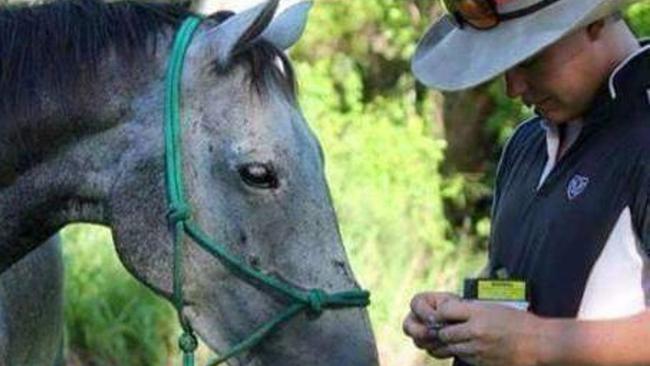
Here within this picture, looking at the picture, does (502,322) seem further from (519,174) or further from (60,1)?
(60,1)

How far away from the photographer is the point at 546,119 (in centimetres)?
356

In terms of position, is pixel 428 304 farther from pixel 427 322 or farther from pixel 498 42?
pixel 498 42

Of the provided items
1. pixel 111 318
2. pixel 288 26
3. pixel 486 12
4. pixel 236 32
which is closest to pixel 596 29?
pixel 486 12

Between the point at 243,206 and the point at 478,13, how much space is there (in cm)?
85

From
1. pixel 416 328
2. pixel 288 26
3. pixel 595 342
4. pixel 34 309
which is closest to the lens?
pixel 595 342

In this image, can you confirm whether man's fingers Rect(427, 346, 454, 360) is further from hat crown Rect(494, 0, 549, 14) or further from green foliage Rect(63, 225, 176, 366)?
green foliage Rect(63, 225, 176, 366)

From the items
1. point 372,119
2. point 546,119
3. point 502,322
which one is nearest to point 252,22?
point 546,119

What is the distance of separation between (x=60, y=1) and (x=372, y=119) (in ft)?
32.4

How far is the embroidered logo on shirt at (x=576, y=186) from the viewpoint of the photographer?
3.42 m

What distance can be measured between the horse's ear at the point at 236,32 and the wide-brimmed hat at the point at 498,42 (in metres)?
0.47

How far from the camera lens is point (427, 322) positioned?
350 cm

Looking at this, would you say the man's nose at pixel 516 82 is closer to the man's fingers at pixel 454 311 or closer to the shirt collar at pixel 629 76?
the shirt collar at pixel 629 76

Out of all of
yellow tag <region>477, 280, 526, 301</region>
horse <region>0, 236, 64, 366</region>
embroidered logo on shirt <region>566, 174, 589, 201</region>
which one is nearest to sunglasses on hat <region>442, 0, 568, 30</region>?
embroidered logo on shirt <region>566, 174, 589, 201</region>

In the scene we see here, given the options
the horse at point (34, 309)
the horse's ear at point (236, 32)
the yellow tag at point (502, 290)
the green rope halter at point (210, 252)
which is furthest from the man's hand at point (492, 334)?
the horse at point (34, 309)
